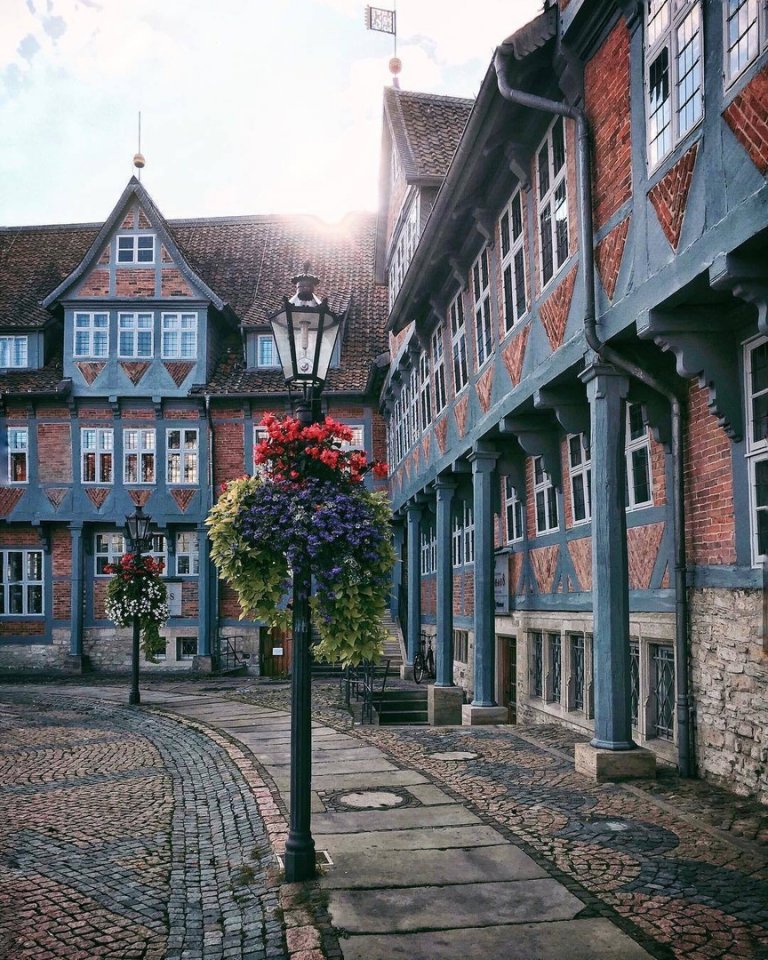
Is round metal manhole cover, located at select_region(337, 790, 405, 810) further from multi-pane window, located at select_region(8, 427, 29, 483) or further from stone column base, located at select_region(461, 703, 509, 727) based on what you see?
multi-pane window, located at select_region(8, 427, 29, 483)

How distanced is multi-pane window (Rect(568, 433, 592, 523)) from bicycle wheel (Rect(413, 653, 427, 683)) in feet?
32.2

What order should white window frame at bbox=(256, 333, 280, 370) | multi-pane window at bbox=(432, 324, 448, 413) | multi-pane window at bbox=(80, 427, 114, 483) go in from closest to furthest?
multi-pane window at bbox=(432, 324, 448, 413) → multi-pane window at bbox=(80, 427, 114, 483) → white window frame at bbox=(256, 333, 280, 370)

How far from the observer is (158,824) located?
836cm

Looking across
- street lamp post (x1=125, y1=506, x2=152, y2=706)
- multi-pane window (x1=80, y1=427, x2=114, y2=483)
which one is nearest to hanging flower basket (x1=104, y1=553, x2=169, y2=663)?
street lamp post (x1=125, y1=506, x2=152, y2=706)

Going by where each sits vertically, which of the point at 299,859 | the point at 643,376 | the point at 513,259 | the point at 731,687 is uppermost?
the point at 513,259

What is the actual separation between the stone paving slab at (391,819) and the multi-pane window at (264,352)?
898 inches

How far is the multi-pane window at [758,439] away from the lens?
7.75 m

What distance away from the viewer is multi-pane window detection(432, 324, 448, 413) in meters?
17.4

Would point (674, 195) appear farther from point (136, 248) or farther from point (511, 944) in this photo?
point (136, 248)

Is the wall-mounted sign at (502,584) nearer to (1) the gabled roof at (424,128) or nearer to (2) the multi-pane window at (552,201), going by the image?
(2) the multi-pane window at (552,201)

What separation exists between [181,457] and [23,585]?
20.7 ft

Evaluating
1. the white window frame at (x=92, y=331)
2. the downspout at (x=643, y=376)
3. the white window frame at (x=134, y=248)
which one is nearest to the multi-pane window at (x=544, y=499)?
the downspout at (x=643, y=376)

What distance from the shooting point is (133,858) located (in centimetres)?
715

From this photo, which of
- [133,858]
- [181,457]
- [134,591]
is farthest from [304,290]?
[181,457]
